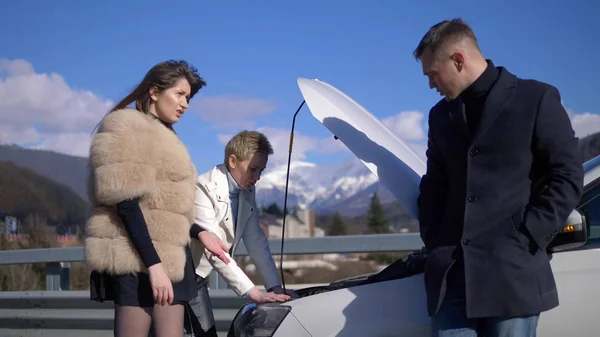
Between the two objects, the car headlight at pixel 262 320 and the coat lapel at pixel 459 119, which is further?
the car headlight at pixel 262 320

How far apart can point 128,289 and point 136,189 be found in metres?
0.45

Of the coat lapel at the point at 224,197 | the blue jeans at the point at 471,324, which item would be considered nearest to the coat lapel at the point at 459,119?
the blue jeans at the point at 471,324

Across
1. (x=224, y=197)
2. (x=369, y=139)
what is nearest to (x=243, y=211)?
(x=224, y=197)

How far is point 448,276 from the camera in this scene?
9.43 feet

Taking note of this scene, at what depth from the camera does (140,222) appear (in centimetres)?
326

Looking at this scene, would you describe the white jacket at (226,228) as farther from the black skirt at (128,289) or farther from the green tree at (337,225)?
the green tree at (337,225)

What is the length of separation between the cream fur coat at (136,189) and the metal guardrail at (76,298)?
2184 mm

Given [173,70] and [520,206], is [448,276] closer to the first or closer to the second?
[520,206]

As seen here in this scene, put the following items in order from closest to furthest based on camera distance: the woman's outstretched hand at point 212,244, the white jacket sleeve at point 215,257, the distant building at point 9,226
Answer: the woman's outstretched hand at point 212,244
the white jacket sleeve at point 215,257
the distant building at point 9,226

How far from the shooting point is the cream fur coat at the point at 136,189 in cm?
326

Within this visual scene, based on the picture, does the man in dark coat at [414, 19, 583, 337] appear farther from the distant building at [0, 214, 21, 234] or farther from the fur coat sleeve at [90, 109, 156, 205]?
the distant building at [0, 214, 21, 234]

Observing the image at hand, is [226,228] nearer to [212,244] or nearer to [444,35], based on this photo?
[212,244]

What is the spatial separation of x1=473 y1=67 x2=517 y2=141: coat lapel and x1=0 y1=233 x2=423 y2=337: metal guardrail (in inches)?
110

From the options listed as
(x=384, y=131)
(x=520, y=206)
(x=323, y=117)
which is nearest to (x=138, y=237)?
(x=323, y=117)
